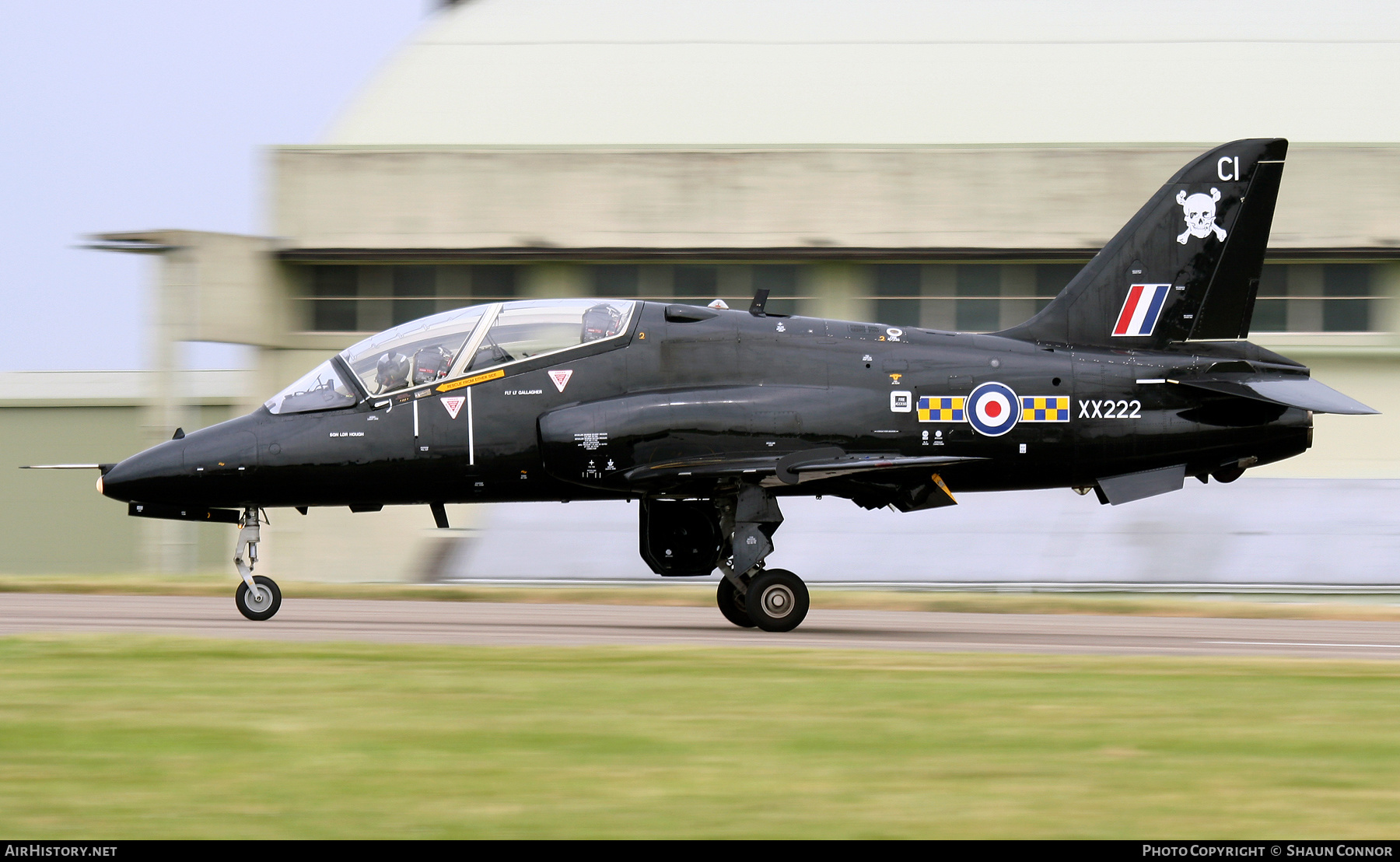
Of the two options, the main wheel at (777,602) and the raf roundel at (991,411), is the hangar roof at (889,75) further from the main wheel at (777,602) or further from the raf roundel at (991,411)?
the main wheel at (777,602)

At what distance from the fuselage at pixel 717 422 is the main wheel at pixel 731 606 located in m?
1.29

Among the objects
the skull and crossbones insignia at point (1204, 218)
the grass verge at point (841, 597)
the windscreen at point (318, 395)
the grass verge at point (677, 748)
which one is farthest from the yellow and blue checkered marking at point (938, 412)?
the windscreen at point (318, 395)

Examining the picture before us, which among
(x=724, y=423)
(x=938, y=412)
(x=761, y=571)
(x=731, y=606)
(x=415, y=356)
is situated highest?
(x=415, y=356)

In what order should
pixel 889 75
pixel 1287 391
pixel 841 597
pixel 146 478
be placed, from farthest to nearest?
pixel 889 75 → pixel 841 597 → pixel 1287 391 → pixel 146 478

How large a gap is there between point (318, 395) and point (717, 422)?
411 centimetres

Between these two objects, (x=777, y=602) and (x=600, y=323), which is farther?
(x=600, y=323)

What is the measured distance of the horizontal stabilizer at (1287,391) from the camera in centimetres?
1471

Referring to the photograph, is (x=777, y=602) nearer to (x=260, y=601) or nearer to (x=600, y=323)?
(x=600, y=323)

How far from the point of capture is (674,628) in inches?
604

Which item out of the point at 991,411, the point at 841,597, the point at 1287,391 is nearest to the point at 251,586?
the point at 991,411

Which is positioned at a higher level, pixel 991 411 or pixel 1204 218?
pixel 1204 218

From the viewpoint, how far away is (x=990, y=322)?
27219mm

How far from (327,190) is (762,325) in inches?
611
